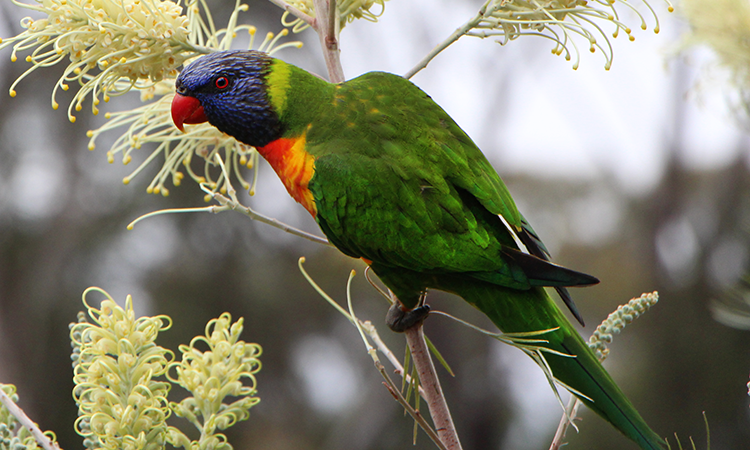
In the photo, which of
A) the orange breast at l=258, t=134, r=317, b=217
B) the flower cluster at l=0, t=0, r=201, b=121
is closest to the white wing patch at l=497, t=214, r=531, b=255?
the orange breast at l=258, t=134, r=317, b=217

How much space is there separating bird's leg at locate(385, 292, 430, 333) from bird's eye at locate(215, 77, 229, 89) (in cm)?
40

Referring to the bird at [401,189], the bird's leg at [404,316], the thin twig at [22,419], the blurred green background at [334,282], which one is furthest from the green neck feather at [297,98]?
the blurred green background at [334,282]

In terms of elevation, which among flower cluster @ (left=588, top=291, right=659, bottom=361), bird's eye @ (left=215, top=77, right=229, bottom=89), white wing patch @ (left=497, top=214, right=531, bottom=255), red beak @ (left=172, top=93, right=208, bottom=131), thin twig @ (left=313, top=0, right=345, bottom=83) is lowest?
flower cluster @ (left=588, top=291, right=659, bottom=361)

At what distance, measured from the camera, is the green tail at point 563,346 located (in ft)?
2.25

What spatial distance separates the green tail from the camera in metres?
0.69

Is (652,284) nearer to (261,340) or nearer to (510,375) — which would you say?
(510,375)

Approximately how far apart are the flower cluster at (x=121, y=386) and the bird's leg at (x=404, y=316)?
0.31m

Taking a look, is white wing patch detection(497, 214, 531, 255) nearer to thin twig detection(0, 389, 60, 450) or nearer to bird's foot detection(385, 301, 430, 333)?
bird's foot detection(385, 301, 430, 333)

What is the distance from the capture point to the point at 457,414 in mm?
3186

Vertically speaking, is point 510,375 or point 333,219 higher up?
point 333,219

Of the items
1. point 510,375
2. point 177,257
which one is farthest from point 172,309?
point 510,375

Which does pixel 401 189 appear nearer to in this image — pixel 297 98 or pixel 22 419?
pixel 297 98

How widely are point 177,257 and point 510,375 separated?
2032 mm

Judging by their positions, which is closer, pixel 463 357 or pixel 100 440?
pixel 100 440
